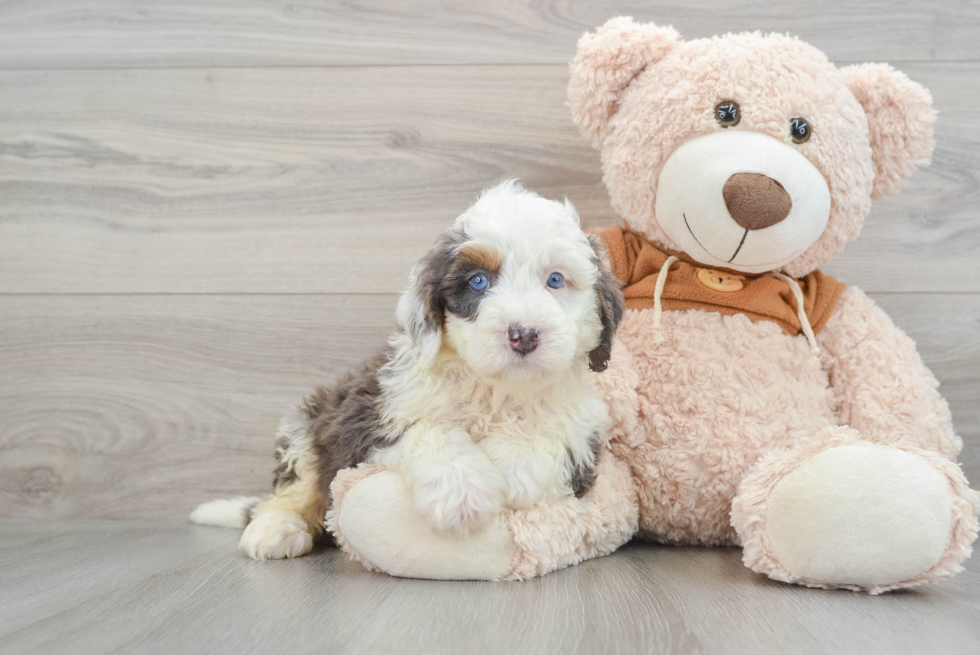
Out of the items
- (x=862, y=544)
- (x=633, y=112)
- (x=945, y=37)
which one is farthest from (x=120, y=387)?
(x=945, y=37)

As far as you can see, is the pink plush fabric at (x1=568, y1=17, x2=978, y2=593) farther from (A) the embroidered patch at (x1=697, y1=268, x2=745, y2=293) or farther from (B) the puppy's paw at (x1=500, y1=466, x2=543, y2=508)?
(B) the puppy's paw at (x1=500, y1=466, x2=543, y2=508)

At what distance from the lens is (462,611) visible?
1.14 metres

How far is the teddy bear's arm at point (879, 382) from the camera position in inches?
60.9

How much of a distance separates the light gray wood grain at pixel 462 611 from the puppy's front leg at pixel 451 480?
0.12 metres

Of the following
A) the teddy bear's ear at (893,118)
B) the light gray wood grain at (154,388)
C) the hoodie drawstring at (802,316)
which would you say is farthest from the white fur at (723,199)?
the light gray wood grain at (154,388)

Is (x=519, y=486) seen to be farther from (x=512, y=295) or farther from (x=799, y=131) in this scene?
(x=799, y=131)

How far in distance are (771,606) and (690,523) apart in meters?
0.42

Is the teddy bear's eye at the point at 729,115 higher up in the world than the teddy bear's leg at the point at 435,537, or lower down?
higher up

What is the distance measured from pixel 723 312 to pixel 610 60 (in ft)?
1.87

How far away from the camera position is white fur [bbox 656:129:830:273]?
146cm

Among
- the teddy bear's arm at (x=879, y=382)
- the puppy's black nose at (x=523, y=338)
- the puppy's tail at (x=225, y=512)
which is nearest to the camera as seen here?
the puppy's black nose at (x=523, y=338)

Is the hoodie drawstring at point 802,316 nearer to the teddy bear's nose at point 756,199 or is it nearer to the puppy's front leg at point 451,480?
the teddy bear's nose at point 756,199

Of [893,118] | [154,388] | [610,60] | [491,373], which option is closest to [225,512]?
[154,388]

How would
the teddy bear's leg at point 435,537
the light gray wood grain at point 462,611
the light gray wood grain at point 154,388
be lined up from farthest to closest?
the light gray wood grain at point 154,388
the teddy bear's leg at point 435,537
the light gray wood grain at point 462,611
